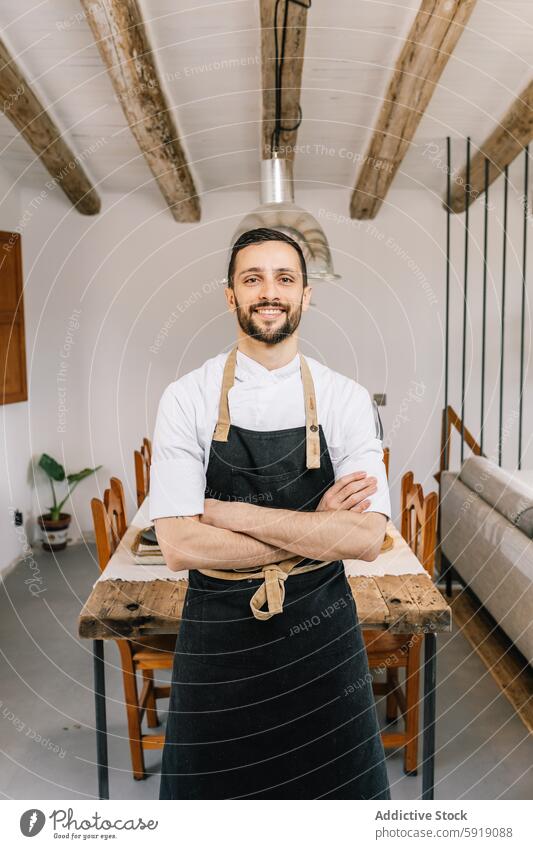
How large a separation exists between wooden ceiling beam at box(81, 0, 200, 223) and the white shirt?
1.25 metres

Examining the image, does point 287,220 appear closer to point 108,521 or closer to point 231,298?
point 231,298

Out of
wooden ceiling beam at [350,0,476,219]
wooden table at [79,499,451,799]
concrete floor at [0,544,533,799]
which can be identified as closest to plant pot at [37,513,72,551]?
concrete floor at [0,544,533,799]

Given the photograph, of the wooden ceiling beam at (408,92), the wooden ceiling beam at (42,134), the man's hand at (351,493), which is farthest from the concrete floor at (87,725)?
the wooden ceiling beam at (408,92)

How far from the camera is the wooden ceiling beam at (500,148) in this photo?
8.99 ft

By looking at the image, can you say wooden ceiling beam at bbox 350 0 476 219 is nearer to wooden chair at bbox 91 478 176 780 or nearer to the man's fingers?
the man's fingers

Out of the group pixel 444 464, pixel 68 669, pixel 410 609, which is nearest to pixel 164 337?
pixel 444 464

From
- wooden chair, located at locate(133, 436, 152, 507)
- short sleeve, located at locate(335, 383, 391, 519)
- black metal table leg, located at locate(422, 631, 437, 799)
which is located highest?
short sleeve, located at locate(335, 383, 391, 519)

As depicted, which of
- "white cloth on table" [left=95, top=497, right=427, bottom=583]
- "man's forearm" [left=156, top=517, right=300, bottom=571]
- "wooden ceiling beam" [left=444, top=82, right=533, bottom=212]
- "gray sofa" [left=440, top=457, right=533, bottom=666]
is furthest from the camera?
"wooden ceiling beam" [left=444, top=82, right=533, bottom=212]

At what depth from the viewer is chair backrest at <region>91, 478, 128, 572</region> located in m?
1.79

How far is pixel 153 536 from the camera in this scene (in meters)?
1.93

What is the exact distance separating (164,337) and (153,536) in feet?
6.75

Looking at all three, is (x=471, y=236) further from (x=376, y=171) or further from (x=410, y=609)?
(x=410, y=609)

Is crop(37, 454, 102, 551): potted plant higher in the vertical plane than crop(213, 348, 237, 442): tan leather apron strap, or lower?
lower
